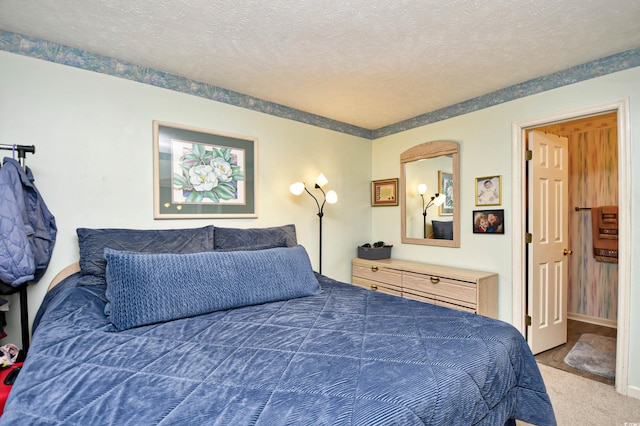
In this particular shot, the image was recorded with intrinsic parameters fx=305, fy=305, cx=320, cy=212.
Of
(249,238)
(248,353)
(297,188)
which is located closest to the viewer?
(248,353)

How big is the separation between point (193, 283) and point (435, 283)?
218 cm

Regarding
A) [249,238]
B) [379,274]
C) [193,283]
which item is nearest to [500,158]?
[379,274]

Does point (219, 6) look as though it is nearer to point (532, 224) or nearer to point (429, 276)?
point (429, 276)

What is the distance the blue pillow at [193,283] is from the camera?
A: 1518mm

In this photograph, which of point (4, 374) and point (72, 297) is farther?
point (72, 297)

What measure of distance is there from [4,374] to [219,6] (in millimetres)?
2232

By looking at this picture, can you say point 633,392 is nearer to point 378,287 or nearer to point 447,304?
point 447,304

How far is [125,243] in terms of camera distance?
2049mm

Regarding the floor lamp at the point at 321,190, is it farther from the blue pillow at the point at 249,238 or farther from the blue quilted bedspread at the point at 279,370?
the blue quilted bedspread at the point at 279,370

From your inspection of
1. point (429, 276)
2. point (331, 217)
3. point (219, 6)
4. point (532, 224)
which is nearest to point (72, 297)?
point (219, 6)

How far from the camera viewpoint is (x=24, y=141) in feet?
6.41

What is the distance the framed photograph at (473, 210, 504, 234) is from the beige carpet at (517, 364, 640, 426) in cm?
123

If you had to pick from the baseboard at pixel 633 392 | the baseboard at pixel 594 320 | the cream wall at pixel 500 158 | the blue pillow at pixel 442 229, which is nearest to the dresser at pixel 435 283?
the cream wall at pixel 500 158

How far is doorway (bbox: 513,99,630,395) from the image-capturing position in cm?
215
